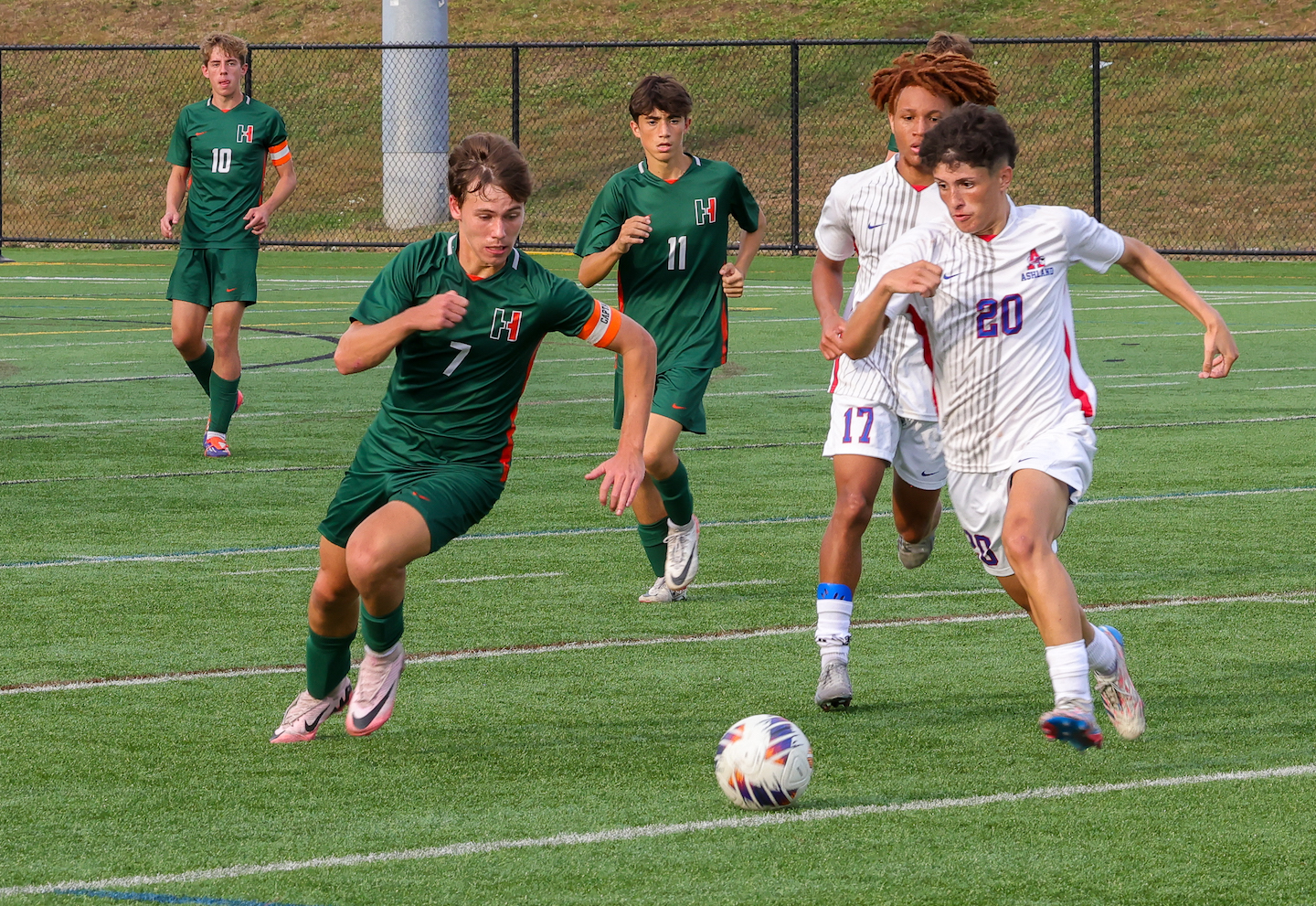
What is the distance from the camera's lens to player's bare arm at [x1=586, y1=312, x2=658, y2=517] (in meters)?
5.25

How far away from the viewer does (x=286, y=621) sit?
722cm

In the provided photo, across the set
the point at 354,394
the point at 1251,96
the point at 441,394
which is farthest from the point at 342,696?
the point at 1251,96

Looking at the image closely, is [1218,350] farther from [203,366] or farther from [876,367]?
[203,366]

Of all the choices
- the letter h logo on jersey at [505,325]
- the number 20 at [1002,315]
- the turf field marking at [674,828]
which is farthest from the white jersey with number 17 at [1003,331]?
the letter h logo on jersey at [505,325]

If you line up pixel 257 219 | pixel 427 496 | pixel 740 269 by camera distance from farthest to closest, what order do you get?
pixel 257 219
pixel 740 269
pixel 427 496

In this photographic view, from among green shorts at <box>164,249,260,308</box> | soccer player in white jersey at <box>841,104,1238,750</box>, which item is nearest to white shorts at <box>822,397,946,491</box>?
soccer player in white jersey at <box>841,104,1238,750</box>

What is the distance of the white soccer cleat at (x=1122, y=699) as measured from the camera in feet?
17.9

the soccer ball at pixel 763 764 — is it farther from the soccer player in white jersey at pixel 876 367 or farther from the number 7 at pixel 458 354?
the number 7 at pixel 458 354

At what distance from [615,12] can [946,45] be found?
38.1 metres

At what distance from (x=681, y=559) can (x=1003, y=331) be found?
8.54 feet

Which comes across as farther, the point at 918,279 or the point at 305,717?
the point at 305,717

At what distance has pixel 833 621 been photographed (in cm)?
604

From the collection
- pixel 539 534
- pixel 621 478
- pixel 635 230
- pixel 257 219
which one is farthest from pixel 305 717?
pixel 257 219

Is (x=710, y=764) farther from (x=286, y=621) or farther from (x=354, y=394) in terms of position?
(x=354, y=394)
